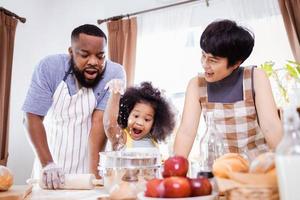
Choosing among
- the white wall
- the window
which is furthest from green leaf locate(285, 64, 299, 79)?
the white wall

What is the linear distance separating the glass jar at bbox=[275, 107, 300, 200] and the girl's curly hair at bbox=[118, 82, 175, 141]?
132 centimetres

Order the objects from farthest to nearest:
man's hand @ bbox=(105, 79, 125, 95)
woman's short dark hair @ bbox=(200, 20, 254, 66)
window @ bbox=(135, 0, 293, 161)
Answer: window @ bbox=(135, 0, 293, 161), man's hand @ bbox=(105, 79, 125, 95), woman's short dark hair @ bbox=(200, 20, 254, 66)

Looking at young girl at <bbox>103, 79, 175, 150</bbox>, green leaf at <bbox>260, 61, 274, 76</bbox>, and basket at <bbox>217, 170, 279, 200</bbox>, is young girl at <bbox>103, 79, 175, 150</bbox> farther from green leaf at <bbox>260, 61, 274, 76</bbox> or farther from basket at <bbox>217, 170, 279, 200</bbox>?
basket at <bbox>217, 170, 279, 200</bbox>

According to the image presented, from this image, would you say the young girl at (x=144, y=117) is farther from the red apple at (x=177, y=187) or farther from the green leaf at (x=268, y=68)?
the red apple at (x=177, y=187)

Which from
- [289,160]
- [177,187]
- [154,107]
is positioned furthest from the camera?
[154,107]

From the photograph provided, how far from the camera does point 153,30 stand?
301 cm

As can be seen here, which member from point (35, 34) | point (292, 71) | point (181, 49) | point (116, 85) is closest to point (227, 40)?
point (116, 85)

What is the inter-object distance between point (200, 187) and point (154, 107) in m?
1.20

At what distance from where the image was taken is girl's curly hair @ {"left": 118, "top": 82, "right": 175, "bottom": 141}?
1785 millimetres

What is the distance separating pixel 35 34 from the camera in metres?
3.18

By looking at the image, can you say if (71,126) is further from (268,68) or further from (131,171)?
(268,68)

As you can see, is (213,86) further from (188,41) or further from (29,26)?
(29,26)

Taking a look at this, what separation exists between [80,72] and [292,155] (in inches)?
52.4

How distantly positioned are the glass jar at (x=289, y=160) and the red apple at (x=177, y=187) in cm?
18
